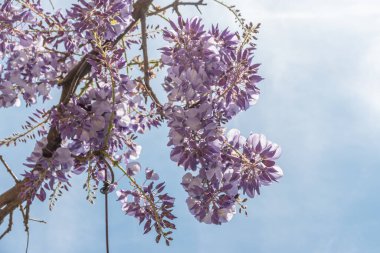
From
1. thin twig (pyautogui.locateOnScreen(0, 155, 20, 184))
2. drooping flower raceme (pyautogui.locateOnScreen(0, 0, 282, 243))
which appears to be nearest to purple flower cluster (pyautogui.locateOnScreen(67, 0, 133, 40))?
drooping flower raceme (pyautogui.locateOnScreen(0, 0, 282, 243))

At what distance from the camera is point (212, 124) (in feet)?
7.20

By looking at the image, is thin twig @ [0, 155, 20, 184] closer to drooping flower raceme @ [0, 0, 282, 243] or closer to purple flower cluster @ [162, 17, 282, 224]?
drooping flower raceme @ [0, 0, 282, 243]

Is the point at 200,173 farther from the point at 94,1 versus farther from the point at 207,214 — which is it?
the point at 94,1

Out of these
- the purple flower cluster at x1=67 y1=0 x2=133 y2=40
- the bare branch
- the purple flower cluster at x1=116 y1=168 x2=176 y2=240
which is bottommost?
the purple flower cluster at x1=116 y1=168 x2=176 y2=240

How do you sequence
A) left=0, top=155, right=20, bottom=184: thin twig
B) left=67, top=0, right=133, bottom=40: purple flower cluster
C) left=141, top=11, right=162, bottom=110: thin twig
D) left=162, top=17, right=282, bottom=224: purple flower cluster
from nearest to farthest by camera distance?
1. left=162, top=17, right=282, bottom=224: purple flower cluster
2. left=67, top=0, right=133, bottom=40: purple flower cluster
3. left=141, top=11, right=162, bottom=110: thin twig
4. left=0, top=155, right=20, bottom=184: thin twig

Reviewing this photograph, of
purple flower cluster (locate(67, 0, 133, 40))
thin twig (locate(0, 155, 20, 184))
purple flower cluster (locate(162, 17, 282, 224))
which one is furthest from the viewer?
thin twig (locate(0, 155, 20, 184))

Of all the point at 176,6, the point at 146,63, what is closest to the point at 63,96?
the point at 146,63

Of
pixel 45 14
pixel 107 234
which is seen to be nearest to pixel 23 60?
pixel 45 14

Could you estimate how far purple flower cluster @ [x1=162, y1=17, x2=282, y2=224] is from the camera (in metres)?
2.21

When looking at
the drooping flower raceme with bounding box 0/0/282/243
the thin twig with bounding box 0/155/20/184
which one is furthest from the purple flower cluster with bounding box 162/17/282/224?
the thin twig with bounding box 0/155/20/184

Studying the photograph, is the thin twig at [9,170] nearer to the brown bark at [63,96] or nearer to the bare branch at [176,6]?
the brown bark at [63,96]

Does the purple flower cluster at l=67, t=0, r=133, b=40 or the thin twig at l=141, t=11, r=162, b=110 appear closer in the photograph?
the purple flower cluster at l=67, t=0, r=133, b=40

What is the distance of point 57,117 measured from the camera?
233 cm

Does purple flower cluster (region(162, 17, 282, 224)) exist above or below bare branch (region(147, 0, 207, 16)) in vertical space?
below
